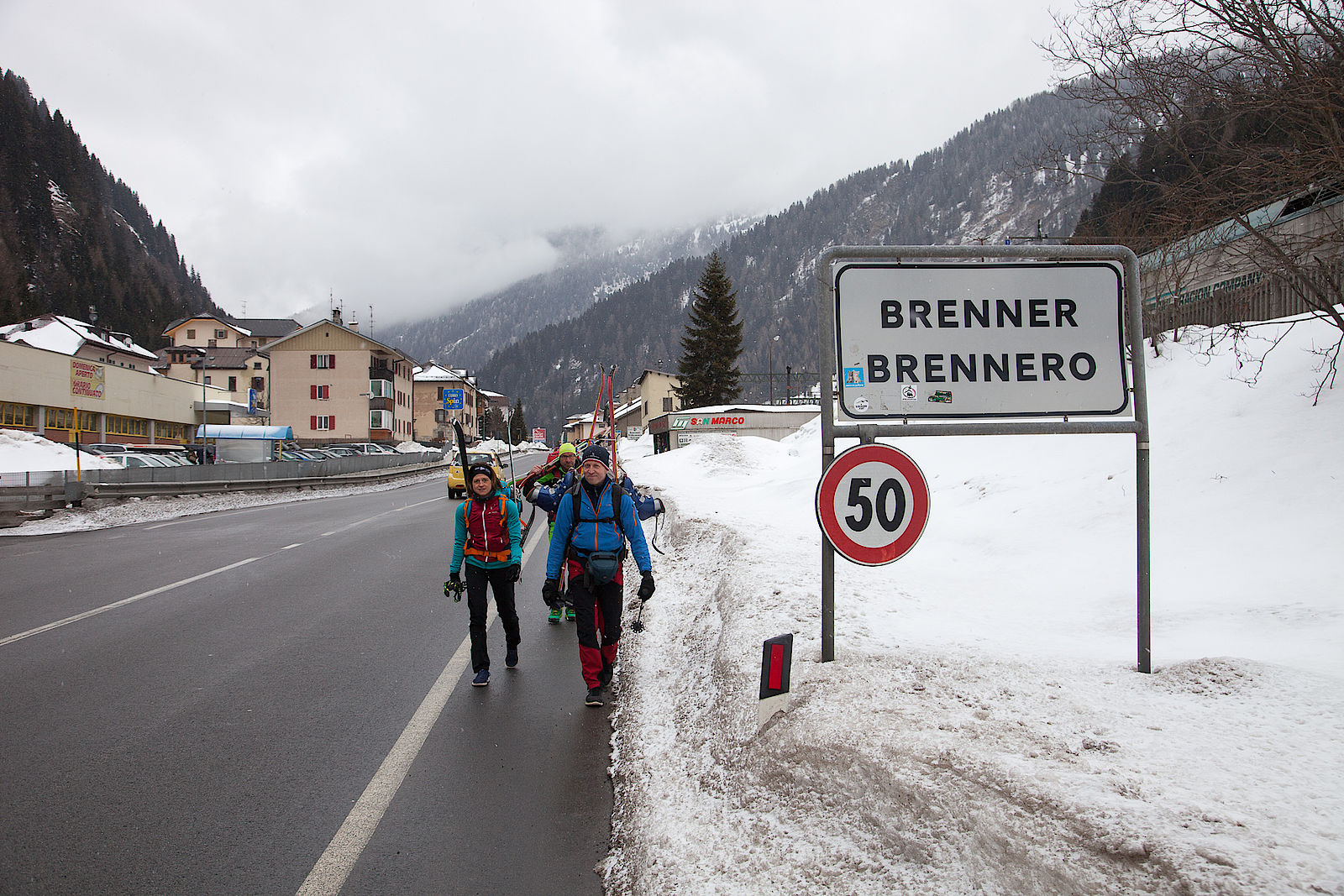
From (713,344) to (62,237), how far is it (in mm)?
112798

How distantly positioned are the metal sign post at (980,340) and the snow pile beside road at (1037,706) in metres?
0.98

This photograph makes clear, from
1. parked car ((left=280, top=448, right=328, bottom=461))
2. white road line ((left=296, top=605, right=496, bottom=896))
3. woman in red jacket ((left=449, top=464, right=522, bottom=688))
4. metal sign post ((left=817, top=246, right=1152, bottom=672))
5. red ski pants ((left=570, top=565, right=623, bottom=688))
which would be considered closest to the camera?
white road line ((left=296, top=605, right=496, bottom=896))

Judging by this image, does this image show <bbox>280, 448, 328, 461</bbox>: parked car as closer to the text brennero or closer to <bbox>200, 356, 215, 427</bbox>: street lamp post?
<bbox>200, 356, 215, 427</bbox>: street lamp post

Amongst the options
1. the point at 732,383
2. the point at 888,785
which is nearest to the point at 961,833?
the point at 888,785

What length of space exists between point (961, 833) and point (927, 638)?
2228 mm

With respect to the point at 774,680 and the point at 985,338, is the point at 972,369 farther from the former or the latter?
the point at 774,680

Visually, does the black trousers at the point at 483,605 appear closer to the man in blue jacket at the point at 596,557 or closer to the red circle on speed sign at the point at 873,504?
the man in blue jacket at the point at 596,557

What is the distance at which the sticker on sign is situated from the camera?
13.9 ft

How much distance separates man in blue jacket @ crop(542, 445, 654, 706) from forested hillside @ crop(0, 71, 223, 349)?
114 metres

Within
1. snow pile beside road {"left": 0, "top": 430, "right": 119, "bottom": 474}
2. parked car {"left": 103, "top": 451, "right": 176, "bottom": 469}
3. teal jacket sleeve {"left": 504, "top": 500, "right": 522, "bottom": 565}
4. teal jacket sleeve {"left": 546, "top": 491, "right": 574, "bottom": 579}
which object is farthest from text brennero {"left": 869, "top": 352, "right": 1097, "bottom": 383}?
snow pile beside road {"left": 0, "top": 430, "right": 119, "bottom": 474}

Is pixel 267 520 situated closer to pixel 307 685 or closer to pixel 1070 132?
pixel 307 685

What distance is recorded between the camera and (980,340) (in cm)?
428

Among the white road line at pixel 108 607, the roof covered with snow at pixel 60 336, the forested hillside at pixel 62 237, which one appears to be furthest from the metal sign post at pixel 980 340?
the forested hillside at pixel 62 237

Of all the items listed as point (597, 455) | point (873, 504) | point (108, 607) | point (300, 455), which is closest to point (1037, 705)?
point (873, 504)
